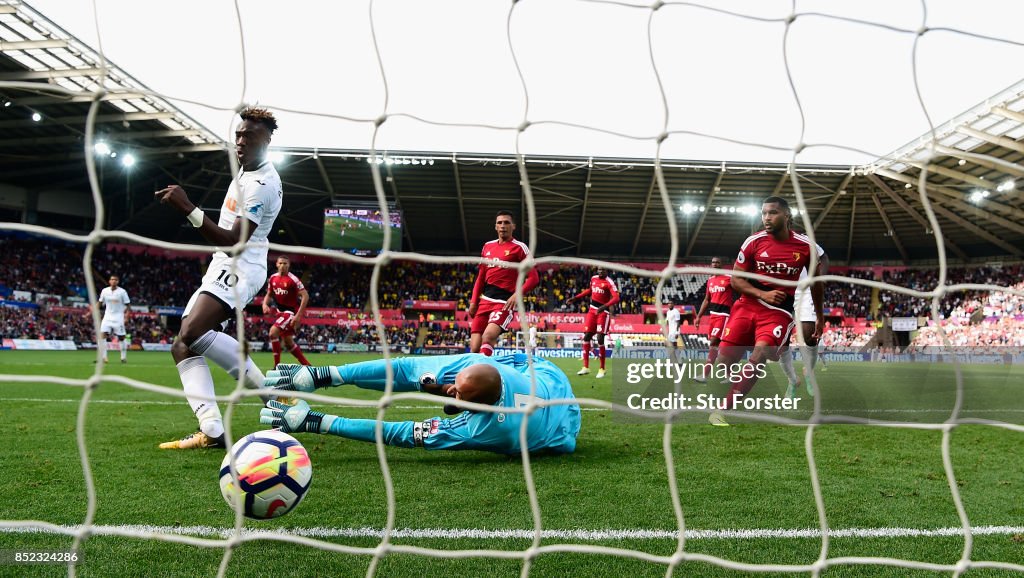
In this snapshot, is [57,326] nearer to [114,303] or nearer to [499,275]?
[114,303]

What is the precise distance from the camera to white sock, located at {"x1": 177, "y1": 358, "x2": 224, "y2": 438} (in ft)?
13.3

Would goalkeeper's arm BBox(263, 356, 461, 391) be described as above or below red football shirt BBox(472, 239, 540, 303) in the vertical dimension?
below

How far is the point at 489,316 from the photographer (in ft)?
26.6

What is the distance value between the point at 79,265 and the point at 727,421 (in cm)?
3269

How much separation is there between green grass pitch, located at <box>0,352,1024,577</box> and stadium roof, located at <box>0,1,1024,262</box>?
19108 millimetres

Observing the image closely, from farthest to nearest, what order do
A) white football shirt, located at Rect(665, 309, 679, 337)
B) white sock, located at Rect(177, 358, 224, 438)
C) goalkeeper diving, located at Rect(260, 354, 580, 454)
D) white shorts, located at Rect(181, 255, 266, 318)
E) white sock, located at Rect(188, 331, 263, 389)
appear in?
white football shirt, located at Rect(665, 309, 679, 337) < white sock, located at Rect(188, 331, 263, 389) < white sock, located at Rect(177, 358, 224, 438) < white shorts, located at Rect(181, 255, 266, 318) < goalkeeper diving, located at Rect(260, 354, 580, 454)

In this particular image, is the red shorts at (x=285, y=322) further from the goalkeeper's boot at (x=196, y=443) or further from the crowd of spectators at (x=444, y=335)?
the crowd of spectators at (x=444, y=335)

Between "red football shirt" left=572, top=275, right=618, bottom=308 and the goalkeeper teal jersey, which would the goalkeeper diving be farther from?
"red football shirt" left=572, top=275, right=618, bottom=308

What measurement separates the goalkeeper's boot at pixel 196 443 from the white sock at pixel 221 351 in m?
0.43

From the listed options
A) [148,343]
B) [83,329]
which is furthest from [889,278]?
[83,329]

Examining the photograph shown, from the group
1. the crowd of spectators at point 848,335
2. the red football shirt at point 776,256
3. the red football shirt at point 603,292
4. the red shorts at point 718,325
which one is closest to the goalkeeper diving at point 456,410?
the red football shirt at point 776,256

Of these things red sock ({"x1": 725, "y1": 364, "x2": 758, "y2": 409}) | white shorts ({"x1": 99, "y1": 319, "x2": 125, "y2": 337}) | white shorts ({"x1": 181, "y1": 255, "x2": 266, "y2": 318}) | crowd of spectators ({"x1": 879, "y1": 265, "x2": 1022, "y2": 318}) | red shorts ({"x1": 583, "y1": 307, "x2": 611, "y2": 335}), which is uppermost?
crowd of spectators ({"x1": 879, "y1": 265, "x2": 1022, "y2": 318})

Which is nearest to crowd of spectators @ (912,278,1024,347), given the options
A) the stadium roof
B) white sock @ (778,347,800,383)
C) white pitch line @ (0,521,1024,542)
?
the stadium roof

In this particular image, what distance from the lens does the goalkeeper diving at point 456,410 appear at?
3512mm
